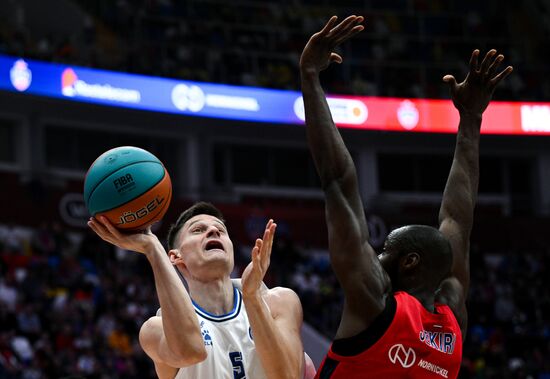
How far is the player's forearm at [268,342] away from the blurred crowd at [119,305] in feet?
26.3

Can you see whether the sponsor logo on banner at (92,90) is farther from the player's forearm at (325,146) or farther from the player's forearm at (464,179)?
the player's forearm at (325,146)

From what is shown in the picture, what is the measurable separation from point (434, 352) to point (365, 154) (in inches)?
823

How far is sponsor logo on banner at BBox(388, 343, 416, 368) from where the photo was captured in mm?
3656

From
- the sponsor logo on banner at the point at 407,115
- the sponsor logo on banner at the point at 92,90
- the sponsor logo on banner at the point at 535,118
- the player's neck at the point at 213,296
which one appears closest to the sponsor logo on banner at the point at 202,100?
the sponsor logo on banner at the point at 92,90

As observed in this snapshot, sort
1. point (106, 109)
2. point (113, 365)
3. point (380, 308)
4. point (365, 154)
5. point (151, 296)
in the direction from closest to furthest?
point (380, 308)
point (113, 365)
point (151, 296)
point (106, 109)
point (365, 154)

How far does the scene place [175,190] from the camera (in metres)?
21.7

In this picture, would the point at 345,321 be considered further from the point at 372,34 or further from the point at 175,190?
the point at 372,34

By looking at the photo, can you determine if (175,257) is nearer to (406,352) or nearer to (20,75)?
(406,352)

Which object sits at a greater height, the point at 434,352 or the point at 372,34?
the point at 372,34

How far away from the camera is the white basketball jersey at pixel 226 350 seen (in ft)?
15.5

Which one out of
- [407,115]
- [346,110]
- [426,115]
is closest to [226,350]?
[346,110]

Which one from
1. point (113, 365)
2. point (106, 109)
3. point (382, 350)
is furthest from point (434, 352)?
point (106, 109)

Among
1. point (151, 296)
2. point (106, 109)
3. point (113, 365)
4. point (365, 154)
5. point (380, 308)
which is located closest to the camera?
point (380, 308)

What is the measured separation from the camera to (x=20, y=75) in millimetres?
18484
